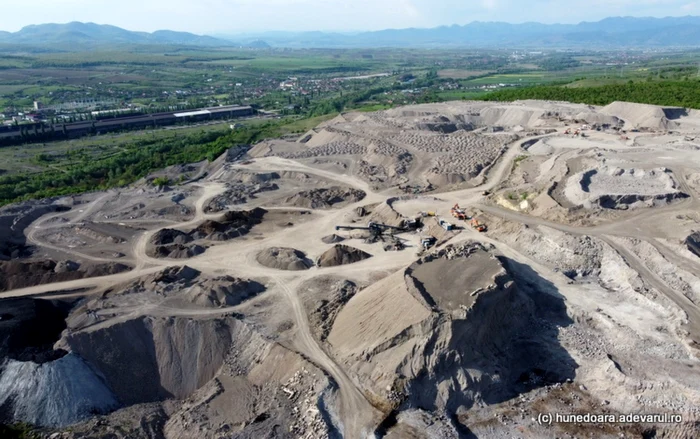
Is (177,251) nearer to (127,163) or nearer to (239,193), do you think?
(239,193)

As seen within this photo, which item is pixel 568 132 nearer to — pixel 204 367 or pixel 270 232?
pixel 270 232

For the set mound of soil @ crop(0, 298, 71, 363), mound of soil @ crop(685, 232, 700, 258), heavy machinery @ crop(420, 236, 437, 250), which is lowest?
mound of soil @ crop(0, 298, 71, 363)

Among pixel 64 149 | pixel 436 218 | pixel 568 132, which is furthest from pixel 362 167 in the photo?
pixel 64 149

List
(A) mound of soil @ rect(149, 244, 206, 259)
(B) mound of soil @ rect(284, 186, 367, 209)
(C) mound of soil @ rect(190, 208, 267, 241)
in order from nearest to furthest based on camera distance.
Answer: (A) mound of soil @ rect(149, 244, 206, 259), (C) mound of soil @ rect(190, 208, 267, 241), (B) mound of soil @ rect(284, 186, 367, 209)

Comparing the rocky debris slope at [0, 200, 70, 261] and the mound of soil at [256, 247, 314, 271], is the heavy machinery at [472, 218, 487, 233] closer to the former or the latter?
the mound of soil at [256, 247, 314, 271]

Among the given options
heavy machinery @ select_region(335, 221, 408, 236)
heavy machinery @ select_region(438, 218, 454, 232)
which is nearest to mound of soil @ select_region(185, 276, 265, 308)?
heavy machinery @ select_region(335, 221, 408, 236)

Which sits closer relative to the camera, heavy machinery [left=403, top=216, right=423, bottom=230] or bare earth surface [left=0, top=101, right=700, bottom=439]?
bare earth surface [left=0, top=101, right=700, bottom=439]

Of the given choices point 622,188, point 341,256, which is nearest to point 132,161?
point 341,256
